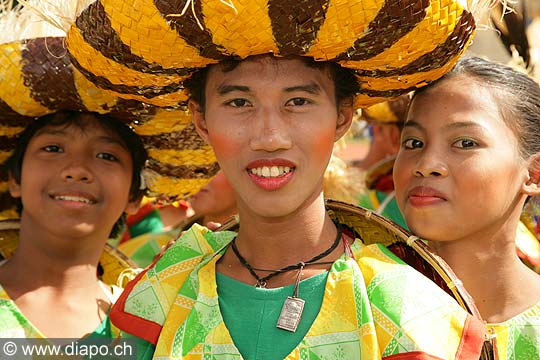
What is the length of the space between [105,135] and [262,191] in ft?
3.53

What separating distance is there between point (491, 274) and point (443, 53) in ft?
2.61

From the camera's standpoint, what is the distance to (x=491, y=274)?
2830 millimetres

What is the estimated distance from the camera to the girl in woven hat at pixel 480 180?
2.68 meters

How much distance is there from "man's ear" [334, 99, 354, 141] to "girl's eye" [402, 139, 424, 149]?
0.77 feet

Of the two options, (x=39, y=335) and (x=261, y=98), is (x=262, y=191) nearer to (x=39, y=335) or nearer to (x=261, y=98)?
(x=261, y=98)

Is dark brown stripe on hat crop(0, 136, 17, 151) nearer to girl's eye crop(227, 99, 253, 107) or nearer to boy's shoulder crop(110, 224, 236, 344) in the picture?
boy's shoulder crop(110, 224, 236, 344)

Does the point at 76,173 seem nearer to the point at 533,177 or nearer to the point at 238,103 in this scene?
the point at 238,103

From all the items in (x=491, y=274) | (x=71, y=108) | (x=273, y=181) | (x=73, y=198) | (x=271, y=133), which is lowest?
(x=491, y=274)

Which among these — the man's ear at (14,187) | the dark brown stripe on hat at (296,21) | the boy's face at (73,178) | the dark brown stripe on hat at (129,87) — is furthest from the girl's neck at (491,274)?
the man's ear at (14,187)

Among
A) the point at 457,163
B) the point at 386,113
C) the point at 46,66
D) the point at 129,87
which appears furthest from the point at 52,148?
the point at 386,113

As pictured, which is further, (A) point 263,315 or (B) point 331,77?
(B) point 331,77

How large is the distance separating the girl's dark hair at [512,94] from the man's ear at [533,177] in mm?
27

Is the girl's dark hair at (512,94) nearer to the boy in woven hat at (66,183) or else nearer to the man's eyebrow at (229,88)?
the man's eyebrow at (229,88)

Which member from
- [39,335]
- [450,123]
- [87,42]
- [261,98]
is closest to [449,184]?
[450,123]
